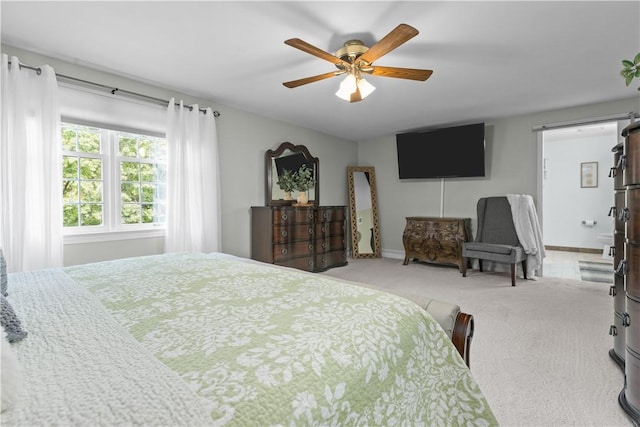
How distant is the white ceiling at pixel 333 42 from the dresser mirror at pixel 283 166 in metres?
0.98

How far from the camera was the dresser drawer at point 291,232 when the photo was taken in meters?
3.96

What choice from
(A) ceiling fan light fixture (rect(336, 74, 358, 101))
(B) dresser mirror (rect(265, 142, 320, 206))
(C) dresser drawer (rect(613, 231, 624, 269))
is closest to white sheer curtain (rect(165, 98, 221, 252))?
(B) dresser mirror (rect(265, 142, 320, 206))

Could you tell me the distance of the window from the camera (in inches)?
111

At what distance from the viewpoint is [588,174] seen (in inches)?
238

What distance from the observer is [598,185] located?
234 inches

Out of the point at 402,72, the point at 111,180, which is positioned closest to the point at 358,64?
the point at 402,72

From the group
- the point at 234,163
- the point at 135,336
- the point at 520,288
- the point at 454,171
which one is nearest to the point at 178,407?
the point at 135,336

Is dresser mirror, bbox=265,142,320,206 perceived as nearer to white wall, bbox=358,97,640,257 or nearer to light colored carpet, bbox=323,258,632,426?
white wall, bbox=358,97,640,257

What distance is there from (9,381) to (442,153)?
5241 millimetres

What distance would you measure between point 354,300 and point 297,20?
198cm

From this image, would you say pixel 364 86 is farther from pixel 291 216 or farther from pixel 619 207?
pixel 291 216

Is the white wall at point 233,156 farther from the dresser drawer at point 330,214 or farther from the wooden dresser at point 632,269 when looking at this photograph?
the wooden dresser at point 632,269

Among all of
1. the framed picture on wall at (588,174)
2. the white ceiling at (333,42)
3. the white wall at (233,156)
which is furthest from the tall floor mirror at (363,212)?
the framed picture on wall at (588,174)

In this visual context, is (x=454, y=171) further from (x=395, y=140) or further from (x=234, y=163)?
(x=234, y=163)
